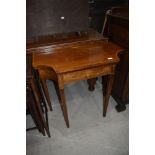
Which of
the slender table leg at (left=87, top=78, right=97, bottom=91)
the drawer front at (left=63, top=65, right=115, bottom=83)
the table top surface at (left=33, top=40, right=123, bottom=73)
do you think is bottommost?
the slender table leg at (left=87, top=78, right=97, bottom=91)

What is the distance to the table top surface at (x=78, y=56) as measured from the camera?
4.67ft

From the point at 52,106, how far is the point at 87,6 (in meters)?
0.99

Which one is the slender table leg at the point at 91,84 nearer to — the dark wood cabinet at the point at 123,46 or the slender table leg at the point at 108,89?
the dark wood cabinet at the point at 123,46

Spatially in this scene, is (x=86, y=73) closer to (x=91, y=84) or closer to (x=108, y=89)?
(x=108, y=89)

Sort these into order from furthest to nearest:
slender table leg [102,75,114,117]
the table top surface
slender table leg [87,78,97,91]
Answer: slender table leg [87,78,97,91], slender table leg [102,75,114,117], the table top surface

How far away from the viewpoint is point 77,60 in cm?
148

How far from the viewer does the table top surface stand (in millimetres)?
1423

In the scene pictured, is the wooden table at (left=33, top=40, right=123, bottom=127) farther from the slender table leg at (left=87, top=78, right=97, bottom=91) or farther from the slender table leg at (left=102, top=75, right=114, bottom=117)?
the slender table leg at (left=87, top=78, right=97, bottom=91)

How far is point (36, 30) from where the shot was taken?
5.65ft

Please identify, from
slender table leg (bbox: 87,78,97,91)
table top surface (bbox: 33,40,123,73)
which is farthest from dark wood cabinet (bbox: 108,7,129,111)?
slender table leg (bbox: 87,78,97,91)

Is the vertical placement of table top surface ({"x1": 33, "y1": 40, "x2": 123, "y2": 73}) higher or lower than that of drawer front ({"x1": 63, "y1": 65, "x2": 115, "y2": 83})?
higher

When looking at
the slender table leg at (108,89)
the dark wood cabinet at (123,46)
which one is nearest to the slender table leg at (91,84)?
the dark wood cabinet at (123,46)
